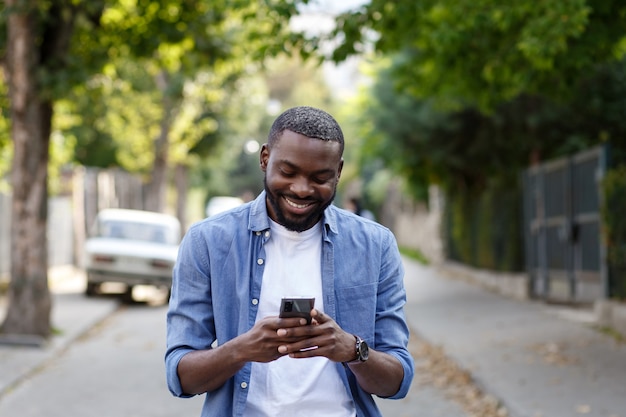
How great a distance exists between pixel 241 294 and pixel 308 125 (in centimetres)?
52

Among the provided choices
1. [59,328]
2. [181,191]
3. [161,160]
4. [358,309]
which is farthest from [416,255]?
[358,309]

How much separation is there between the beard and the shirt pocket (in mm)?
213

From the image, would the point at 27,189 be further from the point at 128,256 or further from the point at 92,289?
the point at 92,289

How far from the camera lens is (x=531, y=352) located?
38.5 ft

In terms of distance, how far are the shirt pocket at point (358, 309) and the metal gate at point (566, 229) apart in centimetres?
1130

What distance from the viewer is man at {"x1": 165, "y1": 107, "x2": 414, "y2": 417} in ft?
9.83

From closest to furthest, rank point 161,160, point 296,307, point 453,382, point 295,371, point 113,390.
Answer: point 296,307 < point 295,371 < point 113,390 < point 453,382 < point 161,160

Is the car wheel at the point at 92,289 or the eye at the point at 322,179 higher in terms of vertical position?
the eye at the point at 322,179

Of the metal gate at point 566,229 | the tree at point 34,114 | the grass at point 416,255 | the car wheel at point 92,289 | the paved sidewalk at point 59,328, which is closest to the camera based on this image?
the paved sidewalk at point 59,328

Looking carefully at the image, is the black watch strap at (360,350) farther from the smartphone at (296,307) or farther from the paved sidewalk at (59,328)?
the paved sidewalk at (59,328)

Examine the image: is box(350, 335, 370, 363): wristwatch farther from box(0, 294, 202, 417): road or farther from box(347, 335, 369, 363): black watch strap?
box(0, 294, 202, 417): road

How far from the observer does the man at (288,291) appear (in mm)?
2996

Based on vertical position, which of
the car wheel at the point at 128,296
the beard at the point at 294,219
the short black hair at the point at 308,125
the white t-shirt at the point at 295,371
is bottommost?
the car wheel at the point at 128,296

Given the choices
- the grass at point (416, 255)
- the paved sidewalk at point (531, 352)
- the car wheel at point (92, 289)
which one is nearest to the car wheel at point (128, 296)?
the car wheel at point (92, 289)
